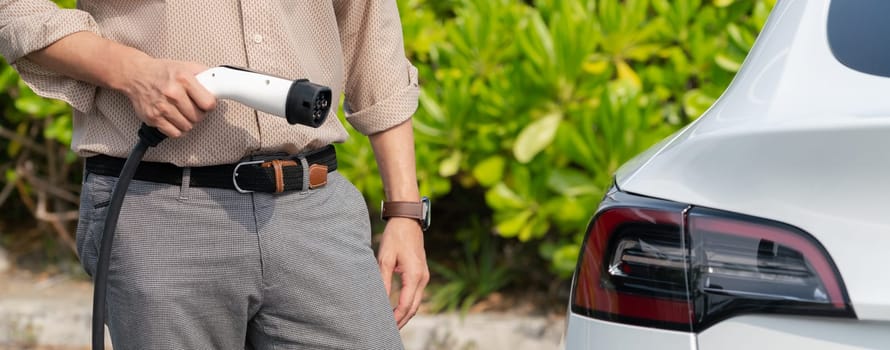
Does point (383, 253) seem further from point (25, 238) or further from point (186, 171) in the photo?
point (25, 238)

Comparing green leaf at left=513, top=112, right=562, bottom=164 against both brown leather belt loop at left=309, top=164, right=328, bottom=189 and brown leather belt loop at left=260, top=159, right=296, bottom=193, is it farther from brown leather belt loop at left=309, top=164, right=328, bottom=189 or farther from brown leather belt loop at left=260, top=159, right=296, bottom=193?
brown leather belt loop at left=260, top=159, right=296, bottom=193

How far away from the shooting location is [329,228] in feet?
6.53

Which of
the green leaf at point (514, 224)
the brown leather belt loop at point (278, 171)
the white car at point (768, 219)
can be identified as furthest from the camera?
the green leaf at point (514, 224)

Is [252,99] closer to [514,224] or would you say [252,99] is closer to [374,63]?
[374,63]

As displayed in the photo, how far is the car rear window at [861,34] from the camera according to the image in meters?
1.69

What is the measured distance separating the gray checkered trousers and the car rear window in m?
0.84

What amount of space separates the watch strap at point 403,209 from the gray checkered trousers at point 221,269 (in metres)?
0.23

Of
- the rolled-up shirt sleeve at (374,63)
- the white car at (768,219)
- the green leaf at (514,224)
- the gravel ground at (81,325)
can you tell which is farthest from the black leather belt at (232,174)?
the gravel ground at (81,325)

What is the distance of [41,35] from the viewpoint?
1.81 metres

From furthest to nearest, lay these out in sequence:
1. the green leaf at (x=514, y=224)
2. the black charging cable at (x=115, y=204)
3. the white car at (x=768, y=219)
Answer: the green leaf at (x=514, y=224), the black charging cable at (x=115, y=204), the white car at (x=768, y=219)

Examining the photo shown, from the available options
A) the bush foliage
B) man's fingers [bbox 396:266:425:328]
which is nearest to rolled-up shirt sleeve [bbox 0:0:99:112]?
man's fingers [bbox 396:266:425:328]

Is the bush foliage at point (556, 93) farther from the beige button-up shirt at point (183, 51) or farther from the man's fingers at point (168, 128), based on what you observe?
the man's fingers at point (168, 128)

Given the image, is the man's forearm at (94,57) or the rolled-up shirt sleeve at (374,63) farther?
the rolled-up shirt sleeve at (374,63)

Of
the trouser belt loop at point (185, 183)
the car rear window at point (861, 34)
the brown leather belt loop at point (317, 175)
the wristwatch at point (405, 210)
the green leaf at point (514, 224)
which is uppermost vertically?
the car rear window at point (861, 34)
